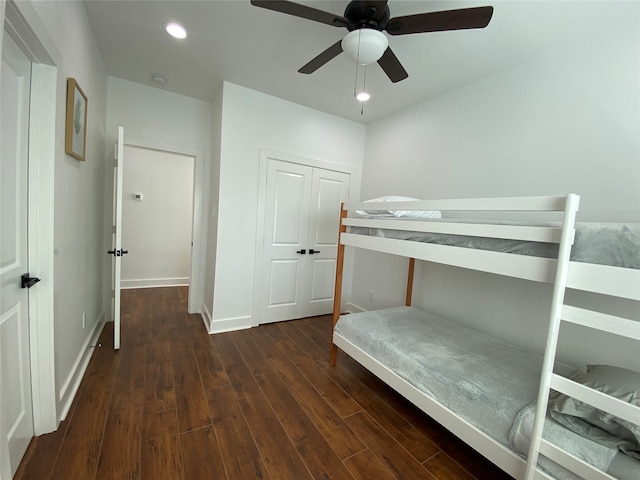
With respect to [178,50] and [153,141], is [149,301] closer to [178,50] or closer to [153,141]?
[153,141]

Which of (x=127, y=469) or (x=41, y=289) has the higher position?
(x=41, y=289)

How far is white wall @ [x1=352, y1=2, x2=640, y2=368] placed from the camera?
1619mm

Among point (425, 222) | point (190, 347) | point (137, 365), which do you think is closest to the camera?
point (425, 222)

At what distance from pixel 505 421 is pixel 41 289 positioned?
2.44 m

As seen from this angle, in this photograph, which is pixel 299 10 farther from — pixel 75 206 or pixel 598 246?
pixel 75 206

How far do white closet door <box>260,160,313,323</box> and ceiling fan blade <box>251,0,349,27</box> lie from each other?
5.88ft

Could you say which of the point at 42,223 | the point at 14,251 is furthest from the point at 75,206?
the point at 14,251

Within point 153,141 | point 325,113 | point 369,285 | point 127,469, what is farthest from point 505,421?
point 153,141

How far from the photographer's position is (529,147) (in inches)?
80.2

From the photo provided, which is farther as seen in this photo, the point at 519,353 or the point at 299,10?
the point at 519,353

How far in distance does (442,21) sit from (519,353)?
209cm

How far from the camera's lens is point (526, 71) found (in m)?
2.04

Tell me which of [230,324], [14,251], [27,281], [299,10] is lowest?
[230,324]

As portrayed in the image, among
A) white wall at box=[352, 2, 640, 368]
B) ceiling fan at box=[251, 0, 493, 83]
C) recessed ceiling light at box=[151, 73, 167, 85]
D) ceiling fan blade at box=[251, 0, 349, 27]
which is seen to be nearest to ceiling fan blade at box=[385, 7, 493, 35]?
ceiling fan at box=[251, 0, 493, 83]
